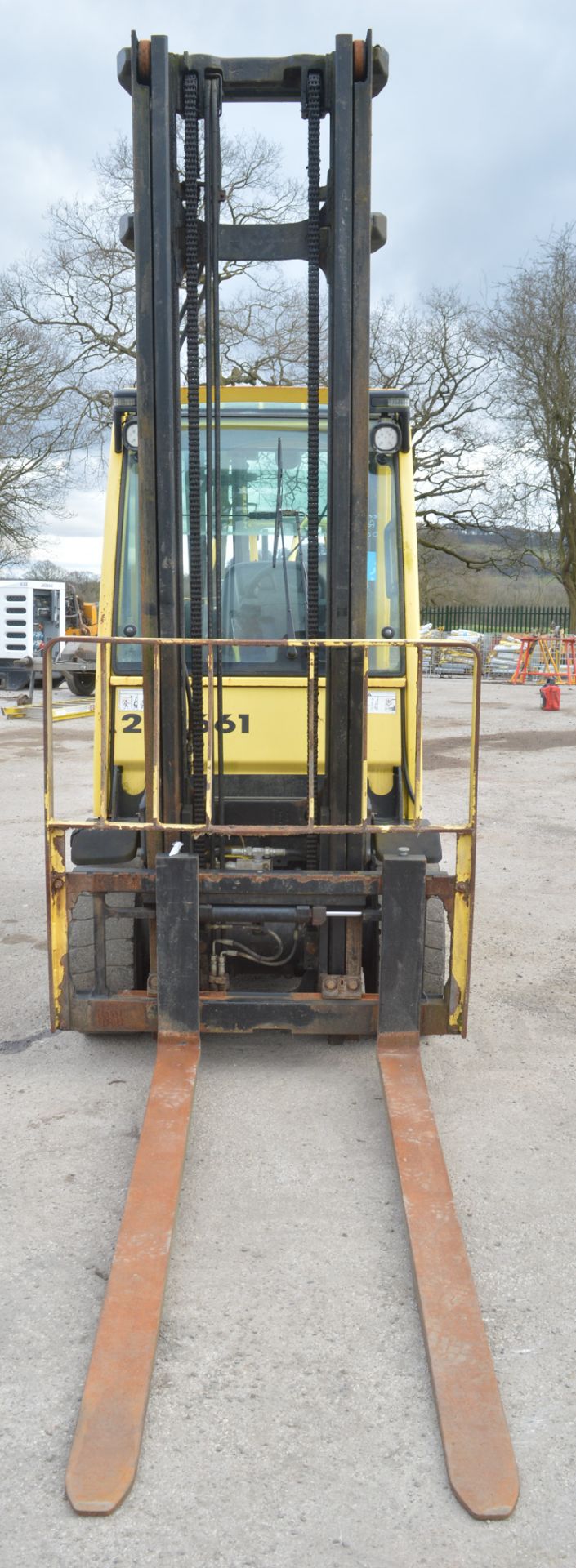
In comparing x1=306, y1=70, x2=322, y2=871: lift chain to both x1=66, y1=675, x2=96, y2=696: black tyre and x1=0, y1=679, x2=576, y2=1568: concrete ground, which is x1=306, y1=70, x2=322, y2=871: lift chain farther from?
x1=66, y1=675, x2=96, y2=696: black tyre

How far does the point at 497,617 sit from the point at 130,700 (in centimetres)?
3676

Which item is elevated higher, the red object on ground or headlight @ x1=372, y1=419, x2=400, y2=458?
headlight @ x1=372, y1=419, x2=400, y2=458

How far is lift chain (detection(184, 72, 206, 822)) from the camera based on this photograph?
4164mm

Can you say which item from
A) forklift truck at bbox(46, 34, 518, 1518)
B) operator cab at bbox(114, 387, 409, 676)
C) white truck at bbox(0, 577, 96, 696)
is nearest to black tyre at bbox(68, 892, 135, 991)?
forklift truck at bbox(46, 34, 518, 1518)

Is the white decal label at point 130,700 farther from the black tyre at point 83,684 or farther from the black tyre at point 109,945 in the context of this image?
the black tyre at point 83,684

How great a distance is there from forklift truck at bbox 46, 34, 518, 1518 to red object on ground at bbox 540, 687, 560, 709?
16360 millimetres

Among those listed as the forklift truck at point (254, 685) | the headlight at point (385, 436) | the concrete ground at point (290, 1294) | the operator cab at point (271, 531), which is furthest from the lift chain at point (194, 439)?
the concrete ground at point (290, 1294)

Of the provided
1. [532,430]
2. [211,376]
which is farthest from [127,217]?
[532,430]

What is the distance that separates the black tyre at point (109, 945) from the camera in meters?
4.61

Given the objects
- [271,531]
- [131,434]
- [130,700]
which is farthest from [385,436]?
[130,700]

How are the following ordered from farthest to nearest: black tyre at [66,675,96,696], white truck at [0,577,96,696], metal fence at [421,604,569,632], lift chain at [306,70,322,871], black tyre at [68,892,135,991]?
metal fence at [421,604,569,632] → white truck at [0,577,96,696] → black tyre at [66,675,96,696] → black tyre at [68,892,135,991] → lift chain at [306,70,322,871]

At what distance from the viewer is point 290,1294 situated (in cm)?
Result: 316

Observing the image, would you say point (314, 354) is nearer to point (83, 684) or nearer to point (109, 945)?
point (109, 945)

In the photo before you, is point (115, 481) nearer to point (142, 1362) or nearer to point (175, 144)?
point (175, 144)
